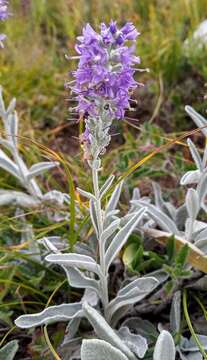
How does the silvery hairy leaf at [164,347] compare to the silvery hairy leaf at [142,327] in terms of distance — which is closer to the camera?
the silvery hairy leaf at [164,347]

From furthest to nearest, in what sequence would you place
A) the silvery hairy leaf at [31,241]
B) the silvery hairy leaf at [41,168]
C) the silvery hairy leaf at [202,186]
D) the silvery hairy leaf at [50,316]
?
the silvery hairy leaf at [41,168] < the silvery hairy leaf at [31,241] < the silvery hairy leaf at [202,186] < the silvery hairy leaf at [50,316]

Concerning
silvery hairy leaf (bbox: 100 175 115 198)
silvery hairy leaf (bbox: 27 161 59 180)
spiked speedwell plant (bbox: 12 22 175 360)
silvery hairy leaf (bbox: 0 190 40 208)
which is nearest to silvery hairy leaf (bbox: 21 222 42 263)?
silvery hairy leaf (bbox: 0 190 40 208)

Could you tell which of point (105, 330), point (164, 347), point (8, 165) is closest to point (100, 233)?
point (105, 330)

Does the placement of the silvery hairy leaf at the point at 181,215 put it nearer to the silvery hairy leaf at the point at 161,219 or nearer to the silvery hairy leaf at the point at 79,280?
the silvery hairy leaf at the point at 161,219

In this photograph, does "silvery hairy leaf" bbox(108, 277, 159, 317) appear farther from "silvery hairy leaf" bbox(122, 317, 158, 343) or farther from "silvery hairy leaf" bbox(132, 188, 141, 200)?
"silvery hairy leaf" bbox(132, 188, 141, 200)

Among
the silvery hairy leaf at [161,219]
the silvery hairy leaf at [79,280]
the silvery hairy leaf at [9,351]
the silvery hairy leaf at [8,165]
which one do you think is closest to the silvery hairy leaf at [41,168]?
the silvery hairy leaf at [8,165]

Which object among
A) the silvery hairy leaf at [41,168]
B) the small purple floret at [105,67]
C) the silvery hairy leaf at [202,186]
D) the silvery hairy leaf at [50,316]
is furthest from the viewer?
the silvery hairy leaf at [41,168]

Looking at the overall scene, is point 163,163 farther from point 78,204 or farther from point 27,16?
point 27,16
